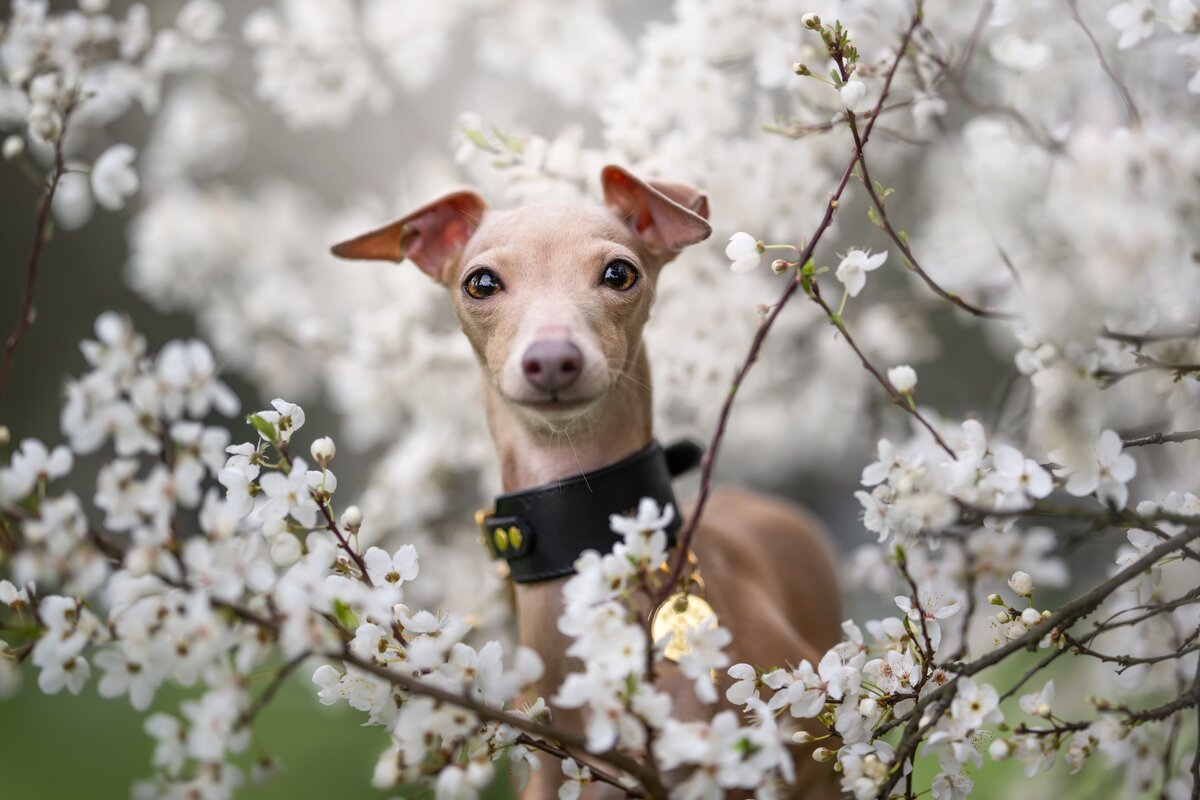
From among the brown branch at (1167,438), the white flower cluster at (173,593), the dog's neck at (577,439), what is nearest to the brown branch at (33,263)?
the white flower cluster at (173,593)

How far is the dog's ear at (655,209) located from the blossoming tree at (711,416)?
7.0 inches

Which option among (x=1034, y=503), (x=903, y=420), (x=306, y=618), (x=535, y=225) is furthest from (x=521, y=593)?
(x=903, y=420)

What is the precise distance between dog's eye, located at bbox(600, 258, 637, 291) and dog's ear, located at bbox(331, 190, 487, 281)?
0.38 meters

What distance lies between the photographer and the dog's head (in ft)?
4.77

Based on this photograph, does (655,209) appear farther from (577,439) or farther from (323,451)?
(323,451)

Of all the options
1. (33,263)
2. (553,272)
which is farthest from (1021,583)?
(33,263)

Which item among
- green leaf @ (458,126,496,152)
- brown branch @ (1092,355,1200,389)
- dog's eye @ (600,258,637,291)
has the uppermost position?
brown branch @ (1092,355,1200,389)

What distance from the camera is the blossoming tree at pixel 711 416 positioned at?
1058 millimetres

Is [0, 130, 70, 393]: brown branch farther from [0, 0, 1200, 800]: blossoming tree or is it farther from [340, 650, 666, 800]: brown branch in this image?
[340, 650, 666, 800]: brown branch

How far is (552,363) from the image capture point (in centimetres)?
141

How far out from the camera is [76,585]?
3.11ft

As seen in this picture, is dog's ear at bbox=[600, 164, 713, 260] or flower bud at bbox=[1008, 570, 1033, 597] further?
dog's ear at bbox=[600, 164, 713, 260]

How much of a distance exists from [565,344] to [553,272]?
0.79 feet

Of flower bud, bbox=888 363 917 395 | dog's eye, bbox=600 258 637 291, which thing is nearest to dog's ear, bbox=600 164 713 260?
dog's eye, bbox=600 258 637 291
